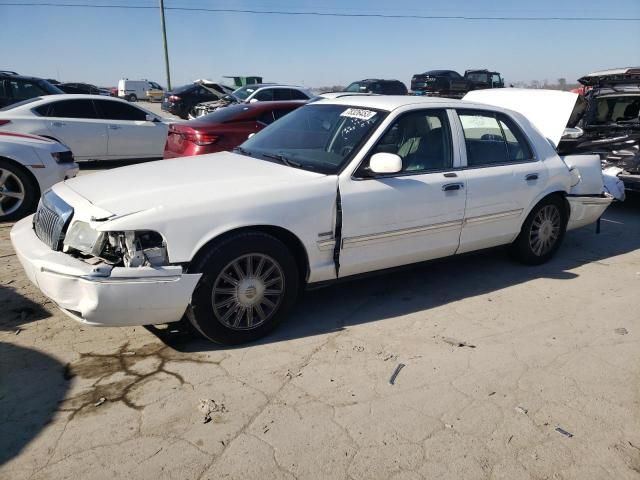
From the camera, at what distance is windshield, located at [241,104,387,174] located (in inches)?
156

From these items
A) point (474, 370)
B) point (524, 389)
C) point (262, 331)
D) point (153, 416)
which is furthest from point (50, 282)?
point (524, 389)

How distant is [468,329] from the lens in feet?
12.8

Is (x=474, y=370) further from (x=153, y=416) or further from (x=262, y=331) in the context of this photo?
(x=153, y=416)

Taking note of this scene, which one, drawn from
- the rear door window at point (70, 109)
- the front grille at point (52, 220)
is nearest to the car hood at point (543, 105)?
the front grille at point (52, 220)

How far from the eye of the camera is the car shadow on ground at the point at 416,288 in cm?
385

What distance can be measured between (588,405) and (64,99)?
9.40 metres

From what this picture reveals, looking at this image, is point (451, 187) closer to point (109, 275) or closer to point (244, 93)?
point (109, 275)

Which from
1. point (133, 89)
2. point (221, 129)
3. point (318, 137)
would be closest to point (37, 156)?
point (221, 129)

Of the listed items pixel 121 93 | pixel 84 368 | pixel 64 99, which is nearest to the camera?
pixel 84 368

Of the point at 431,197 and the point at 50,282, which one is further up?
the point at 431,197

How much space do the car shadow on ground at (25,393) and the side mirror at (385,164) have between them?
2394mm

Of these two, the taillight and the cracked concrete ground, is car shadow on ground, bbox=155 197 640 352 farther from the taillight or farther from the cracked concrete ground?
the taillight

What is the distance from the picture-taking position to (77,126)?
938 centimetres

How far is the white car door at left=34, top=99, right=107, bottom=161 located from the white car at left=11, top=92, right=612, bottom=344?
236 inches
